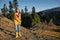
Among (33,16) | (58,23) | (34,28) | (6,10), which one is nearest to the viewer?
(34,28)

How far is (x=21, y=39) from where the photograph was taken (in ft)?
44.0

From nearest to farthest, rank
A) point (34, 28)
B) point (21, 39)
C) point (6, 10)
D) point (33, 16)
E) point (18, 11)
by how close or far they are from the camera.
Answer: point (18, 11) → point (21, 39) → point (34, 28) → point (33, 16) → point (6, 10)

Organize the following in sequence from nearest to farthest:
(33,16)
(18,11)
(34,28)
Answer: (18,11) < (34,28) < (33,16)

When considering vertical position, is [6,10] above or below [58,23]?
above

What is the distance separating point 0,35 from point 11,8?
45.9 metres

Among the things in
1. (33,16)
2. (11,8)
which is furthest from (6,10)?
(33,16)

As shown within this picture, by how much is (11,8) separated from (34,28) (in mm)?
43442

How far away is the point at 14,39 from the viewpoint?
13.0m

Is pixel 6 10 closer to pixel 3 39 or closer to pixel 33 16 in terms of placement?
pixel 33 16

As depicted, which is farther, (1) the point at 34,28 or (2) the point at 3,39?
(1) the point at 34,28

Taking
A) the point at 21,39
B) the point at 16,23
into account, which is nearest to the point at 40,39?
the point at 21,39

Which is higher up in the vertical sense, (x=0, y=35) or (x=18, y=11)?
(x=18, y=11)

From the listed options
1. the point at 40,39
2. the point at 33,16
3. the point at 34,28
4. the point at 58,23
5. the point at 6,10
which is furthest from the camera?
the point at 58,23

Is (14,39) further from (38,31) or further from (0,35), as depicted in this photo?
(38,31)
